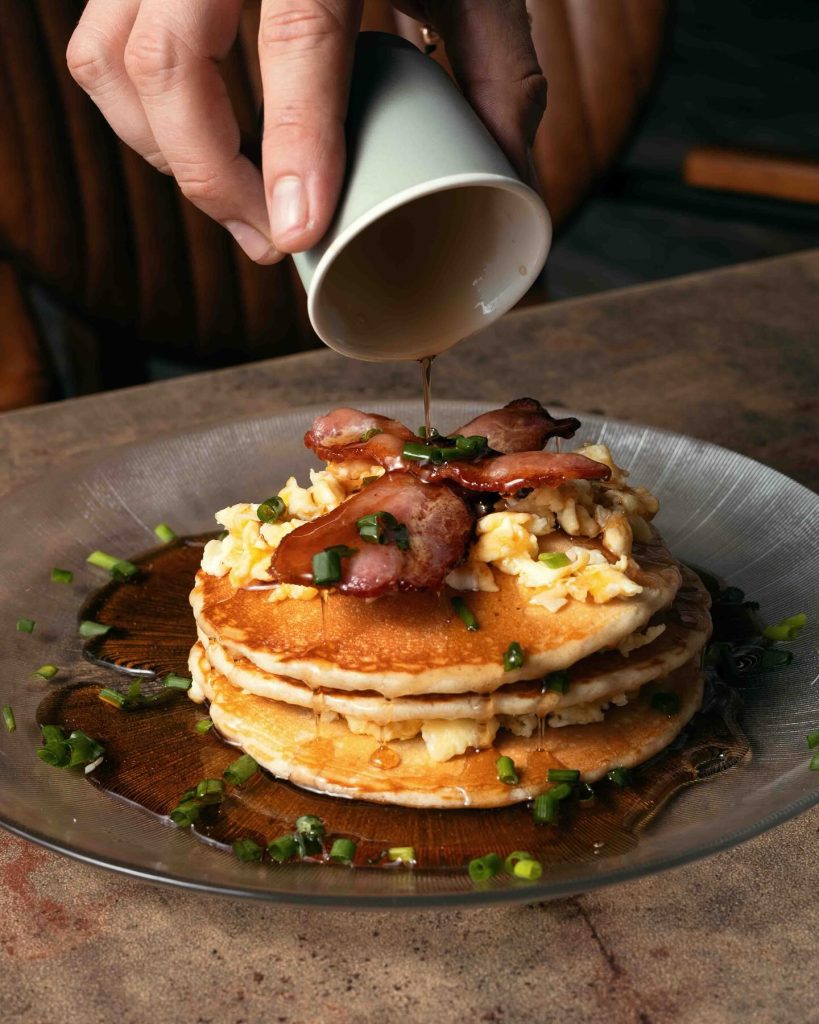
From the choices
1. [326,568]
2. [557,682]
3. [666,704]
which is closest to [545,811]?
[557,682]

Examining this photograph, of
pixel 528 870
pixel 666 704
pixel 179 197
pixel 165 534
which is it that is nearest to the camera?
pixel 528 870

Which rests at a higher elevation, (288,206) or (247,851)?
(288,206)

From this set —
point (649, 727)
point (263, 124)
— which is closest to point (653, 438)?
point (649, 727)

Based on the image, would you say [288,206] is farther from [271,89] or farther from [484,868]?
[484,868]

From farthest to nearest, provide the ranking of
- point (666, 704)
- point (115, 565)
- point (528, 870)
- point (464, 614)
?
point (115, 565) < point (666, 704) < point (464, 614) < point (528, 870)

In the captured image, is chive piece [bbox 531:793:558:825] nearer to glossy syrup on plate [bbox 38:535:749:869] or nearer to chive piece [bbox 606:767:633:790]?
glossy syrup on plate [bbox 38:535:749:869]

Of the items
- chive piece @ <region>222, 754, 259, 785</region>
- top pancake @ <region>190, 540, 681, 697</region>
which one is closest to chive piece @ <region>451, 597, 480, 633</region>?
top pancake @ <region>190, 540, 681, 697</region>

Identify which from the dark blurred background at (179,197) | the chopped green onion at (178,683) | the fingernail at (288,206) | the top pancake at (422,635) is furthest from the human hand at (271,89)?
the dark blurred background at (179,197)
